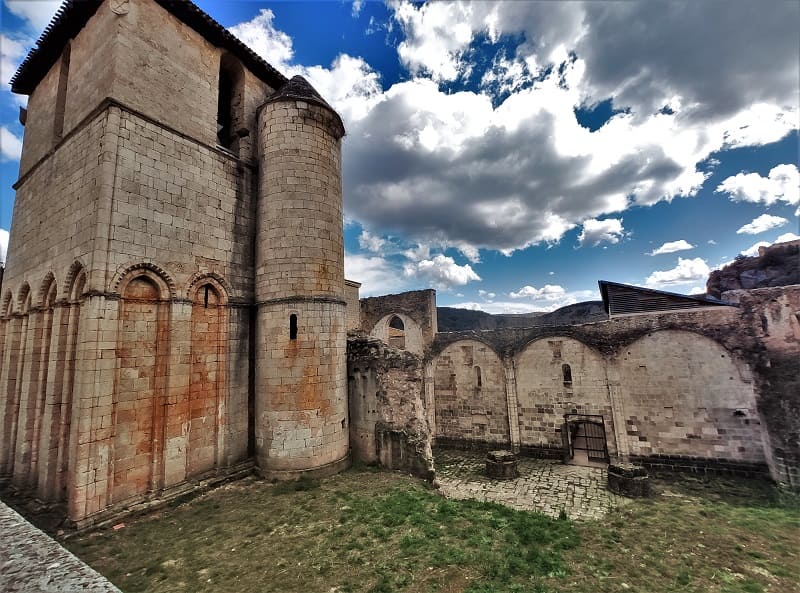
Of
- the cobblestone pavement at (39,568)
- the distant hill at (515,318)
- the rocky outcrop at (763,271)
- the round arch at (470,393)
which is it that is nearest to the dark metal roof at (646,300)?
the round arch at (470,393)

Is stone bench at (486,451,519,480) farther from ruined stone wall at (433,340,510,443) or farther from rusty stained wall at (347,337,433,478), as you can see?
rusty stained wall at (347,337,433,478)

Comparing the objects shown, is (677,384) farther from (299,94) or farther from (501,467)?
(299,94)

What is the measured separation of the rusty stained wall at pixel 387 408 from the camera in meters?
10.4

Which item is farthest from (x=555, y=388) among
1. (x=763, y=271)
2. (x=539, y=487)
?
(x=763, y=271)

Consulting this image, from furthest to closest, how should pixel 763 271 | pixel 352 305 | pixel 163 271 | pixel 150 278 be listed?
pixel 763 271, pixel 352 305, pixel 163 271, pixel 150 278

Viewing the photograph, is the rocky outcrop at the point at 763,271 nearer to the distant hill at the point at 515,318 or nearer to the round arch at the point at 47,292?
the distant hill at the point at 515,318

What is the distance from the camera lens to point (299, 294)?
10008mm

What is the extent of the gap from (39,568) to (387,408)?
28.6 ft

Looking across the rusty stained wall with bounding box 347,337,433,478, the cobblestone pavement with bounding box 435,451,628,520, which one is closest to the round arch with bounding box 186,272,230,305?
the rusty stained wall with bounding box 347,337,433,478

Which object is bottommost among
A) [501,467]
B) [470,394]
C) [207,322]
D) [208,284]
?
[501,467]

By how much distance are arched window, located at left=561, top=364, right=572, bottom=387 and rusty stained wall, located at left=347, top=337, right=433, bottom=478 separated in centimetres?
690

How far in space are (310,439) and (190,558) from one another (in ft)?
12.4

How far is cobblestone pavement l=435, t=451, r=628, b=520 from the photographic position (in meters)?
9.61

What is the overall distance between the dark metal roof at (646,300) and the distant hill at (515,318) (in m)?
11.0
